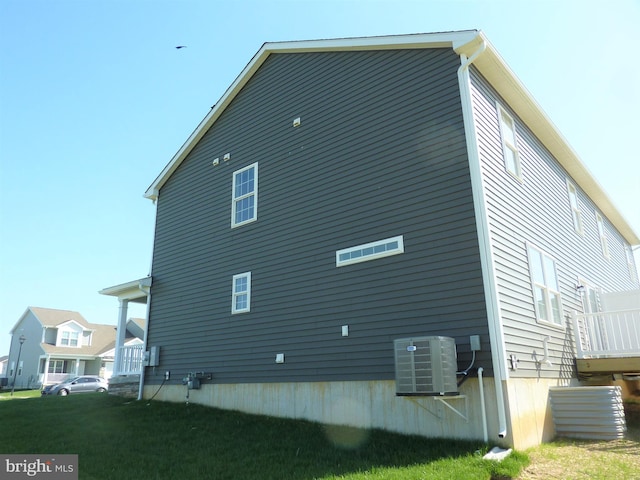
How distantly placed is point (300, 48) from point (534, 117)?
546 cm

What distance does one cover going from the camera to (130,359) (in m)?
14.3

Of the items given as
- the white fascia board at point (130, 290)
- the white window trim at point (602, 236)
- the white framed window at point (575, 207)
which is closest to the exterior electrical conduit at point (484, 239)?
the white framed window at point (575, 207)

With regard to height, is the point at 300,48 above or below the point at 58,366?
above

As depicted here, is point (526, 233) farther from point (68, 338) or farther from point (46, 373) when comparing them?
point (68, 338)

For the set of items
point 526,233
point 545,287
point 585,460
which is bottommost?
point 585,460

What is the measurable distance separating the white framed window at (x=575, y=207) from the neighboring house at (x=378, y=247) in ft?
0.42

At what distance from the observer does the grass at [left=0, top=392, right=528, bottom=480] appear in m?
5.99

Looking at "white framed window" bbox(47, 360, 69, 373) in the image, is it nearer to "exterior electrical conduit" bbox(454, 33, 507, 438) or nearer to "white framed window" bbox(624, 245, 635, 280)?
"white framed window" bbox(624, 245, 635, 280)

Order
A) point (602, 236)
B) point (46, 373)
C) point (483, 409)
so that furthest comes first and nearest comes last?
point (46, 373) → point (602, 236) → point (483, 409)

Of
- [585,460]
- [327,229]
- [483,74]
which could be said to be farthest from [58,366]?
[585,460]

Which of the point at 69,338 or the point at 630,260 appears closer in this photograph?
the point at 630,260

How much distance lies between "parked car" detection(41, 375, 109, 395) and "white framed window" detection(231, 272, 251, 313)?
60.0 ft

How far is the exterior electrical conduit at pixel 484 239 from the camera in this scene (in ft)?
22.8

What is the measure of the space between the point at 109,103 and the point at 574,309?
454 inches
